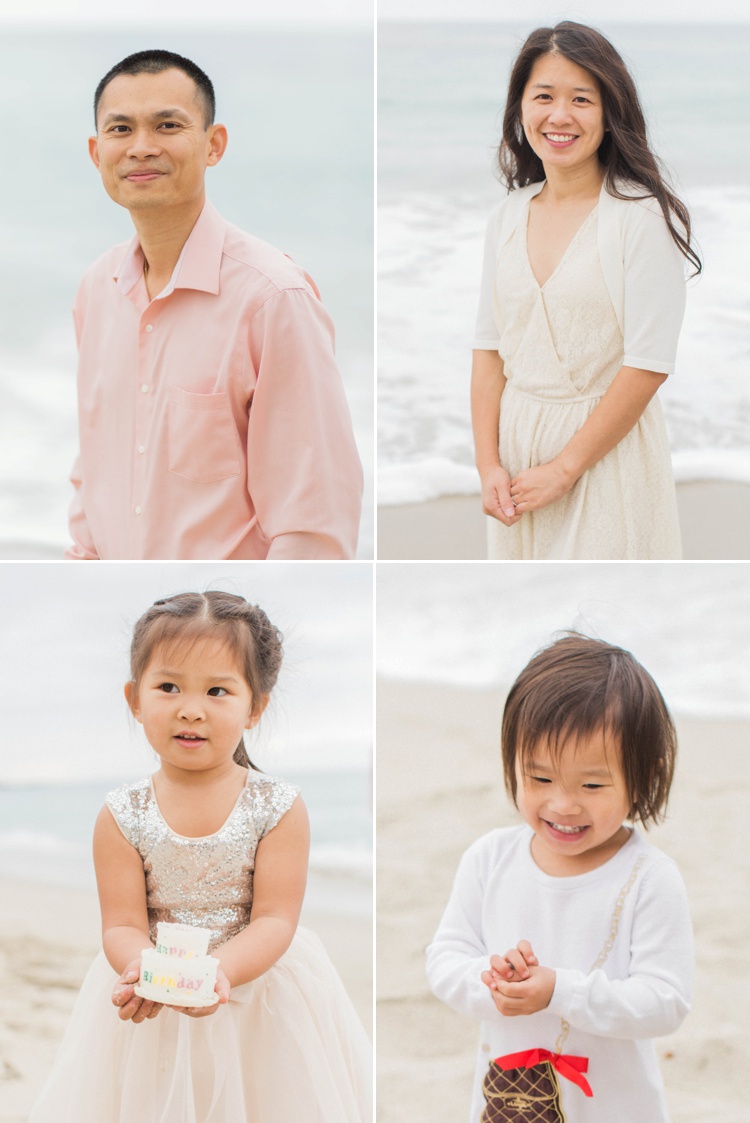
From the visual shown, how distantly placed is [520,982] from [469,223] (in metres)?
1.90

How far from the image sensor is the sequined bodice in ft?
6.27

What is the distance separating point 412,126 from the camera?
2934mm

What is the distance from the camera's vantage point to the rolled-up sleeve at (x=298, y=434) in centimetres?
192

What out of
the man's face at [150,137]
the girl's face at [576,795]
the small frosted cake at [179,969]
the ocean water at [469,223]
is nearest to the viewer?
the small frosted cake at [179,969]

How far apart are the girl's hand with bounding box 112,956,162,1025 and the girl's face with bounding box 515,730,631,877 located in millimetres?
592

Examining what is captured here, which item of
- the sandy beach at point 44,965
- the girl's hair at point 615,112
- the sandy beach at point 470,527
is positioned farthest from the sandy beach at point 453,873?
the girl's hair at point 615,112

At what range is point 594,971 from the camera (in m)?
1.79

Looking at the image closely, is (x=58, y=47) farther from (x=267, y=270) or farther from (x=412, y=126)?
(x=267, y=270)

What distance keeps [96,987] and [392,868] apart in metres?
0.97

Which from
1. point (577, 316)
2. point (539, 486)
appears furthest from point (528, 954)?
point (577, 316)

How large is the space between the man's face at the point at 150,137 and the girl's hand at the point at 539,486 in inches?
27.5

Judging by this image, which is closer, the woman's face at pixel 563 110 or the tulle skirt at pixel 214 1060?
the tulle skirt at pixel 214 1060

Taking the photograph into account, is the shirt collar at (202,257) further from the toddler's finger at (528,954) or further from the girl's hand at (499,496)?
the toddler's finger at (528,954)

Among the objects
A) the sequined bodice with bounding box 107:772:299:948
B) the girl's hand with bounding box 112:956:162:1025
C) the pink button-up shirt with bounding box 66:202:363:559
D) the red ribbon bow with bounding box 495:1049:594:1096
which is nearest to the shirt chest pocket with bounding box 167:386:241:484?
the pink button-up shirt with bounding box 66:202:363:559
